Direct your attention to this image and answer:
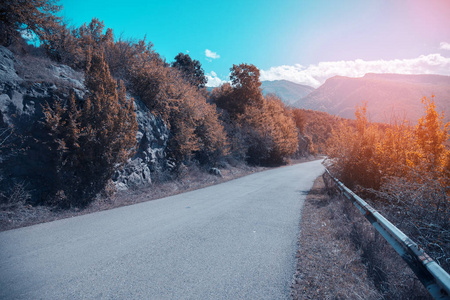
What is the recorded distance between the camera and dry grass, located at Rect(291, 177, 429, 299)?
2920mm

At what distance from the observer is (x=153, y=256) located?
150 inches

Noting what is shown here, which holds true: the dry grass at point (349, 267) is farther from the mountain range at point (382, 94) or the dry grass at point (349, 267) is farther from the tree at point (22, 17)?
the mountain range at point (382, 94)

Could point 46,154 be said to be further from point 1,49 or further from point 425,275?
point 425,275

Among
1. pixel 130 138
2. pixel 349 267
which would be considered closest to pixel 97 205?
pixel 130 138

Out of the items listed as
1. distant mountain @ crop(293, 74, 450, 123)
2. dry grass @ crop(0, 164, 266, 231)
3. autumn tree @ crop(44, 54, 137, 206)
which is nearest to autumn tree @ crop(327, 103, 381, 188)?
dry grass @ crop(0, 164, 266, 231)

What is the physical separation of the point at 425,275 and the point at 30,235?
661 centimetres

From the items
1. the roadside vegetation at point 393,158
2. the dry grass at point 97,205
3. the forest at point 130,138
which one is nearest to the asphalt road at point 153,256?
the dry grass at point 97,205

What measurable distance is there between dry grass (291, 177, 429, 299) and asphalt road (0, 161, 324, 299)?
250mm

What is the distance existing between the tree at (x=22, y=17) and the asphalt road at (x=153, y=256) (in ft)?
23.7

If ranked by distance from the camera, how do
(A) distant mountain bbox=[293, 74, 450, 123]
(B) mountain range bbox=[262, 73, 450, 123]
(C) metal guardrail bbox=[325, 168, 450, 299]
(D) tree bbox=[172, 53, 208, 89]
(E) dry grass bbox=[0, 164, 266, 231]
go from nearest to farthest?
1. (C) metal guardrail bbox=[325, 168, 450, 299]
2. (E) dry grass bbox=[0, 164, 266, 231]
3. (D) tree bbox=[172, 53, 208, 89]
4. (B) mountain range bbox=[262, 73, 450, 123]
5. (A) distant mountain bbox=[293, 74, 450, 123]

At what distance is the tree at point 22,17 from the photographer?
7.77m

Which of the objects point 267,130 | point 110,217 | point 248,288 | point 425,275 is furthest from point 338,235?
point 267,130

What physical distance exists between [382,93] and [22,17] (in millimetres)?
→ 138602

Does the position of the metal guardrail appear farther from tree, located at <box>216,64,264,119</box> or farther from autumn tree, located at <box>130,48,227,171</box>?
tree, located at <box>216,64,264,119</box>
